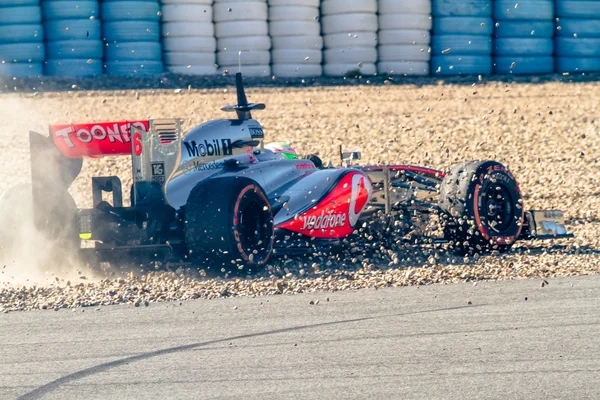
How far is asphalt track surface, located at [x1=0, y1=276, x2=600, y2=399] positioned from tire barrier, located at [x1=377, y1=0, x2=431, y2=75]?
11282 mm

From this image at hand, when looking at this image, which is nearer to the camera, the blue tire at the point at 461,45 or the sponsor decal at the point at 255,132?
the sponsor decal at the point at 255,132

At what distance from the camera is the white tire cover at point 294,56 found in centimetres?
1820

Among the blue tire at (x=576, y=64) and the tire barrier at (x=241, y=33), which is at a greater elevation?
the tire barrier at (x=241, y=33)

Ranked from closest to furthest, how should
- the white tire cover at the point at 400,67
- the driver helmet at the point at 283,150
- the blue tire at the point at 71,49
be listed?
1. the driver helmet at the point at 283,150
2. the blue tire at the point at 71,49
3. the white tire cover at the point at 400,67

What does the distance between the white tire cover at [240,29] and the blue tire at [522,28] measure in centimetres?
451

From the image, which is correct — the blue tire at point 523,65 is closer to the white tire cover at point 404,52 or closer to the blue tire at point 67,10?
the white tire cover at point 404,52

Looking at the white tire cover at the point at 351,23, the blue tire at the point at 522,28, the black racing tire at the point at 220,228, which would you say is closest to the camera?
the black racing tire at the point at 220,228

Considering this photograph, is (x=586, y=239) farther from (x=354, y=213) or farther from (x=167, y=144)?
(x=167, y=144)

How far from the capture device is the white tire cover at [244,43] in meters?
18.0

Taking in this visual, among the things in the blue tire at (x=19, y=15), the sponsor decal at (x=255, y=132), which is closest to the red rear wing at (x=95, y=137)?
the sponsor decal at (x=255, y=132)

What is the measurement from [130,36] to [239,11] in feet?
6.68

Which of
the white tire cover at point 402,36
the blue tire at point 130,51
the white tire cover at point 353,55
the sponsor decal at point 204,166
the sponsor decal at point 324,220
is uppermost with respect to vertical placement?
the white tire cover at point 402,36

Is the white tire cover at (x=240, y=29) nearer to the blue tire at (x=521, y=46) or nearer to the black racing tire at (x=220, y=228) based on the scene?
the blue tire at (x=521, y=46)

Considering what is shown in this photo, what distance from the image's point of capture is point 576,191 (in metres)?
13.5
